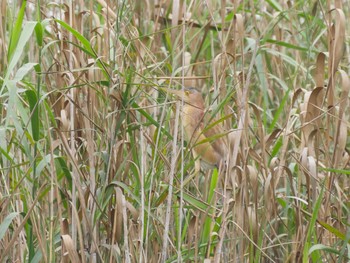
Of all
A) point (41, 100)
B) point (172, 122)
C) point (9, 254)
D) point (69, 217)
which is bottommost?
point (9, 254)

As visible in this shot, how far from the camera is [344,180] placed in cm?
279

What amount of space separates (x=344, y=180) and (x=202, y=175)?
524 mm

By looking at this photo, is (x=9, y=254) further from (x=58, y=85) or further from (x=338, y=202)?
(x=338, y=202)

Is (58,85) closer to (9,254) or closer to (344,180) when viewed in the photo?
(9,254)

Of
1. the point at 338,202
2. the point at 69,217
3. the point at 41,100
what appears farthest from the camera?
the point at 338,202

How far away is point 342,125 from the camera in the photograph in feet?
7.57

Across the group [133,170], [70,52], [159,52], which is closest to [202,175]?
[159,52]

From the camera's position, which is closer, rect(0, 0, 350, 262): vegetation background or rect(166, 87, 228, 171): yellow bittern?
rect(0, 0, 350, 262): vegetation background

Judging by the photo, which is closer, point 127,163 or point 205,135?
point 127,163

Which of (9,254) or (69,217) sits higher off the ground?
(69,217)

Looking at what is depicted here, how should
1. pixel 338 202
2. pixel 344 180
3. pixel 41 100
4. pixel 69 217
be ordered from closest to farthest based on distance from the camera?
pixel 41 100
pixel 69 217
pixel 338 202
pixel 344 180

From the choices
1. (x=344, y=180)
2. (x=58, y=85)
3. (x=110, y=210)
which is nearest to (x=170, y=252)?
(x=110, y=210)

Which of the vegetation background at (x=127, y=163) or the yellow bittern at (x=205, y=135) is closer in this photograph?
the vegetation background at (x=127, y=163)

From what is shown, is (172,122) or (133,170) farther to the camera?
(172,122)
